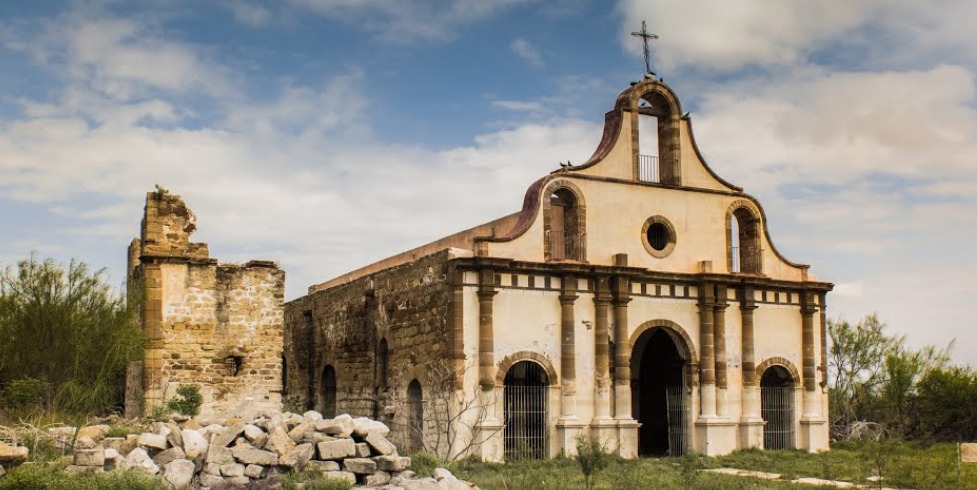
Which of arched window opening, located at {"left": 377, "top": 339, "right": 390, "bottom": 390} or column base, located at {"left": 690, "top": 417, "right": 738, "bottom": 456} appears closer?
column base, located at {"left": 690, "top": 417, "right": 738, "bottom": 456}

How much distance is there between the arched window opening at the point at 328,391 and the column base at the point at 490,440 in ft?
29.7

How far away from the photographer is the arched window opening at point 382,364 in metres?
26.8

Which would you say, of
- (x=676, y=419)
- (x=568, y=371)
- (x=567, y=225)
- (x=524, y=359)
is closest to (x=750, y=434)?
(x=676, y=419)

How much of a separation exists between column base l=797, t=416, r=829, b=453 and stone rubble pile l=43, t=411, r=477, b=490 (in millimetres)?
13502

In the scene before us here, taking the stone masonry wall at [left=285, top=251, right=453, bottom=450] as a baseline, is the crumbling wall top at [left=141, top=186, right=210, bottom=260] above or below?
above

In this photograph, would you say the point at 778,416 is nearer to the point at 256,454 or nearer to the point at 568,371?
the point at 568,371

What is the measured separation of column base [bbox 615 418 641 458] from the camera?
2436cm

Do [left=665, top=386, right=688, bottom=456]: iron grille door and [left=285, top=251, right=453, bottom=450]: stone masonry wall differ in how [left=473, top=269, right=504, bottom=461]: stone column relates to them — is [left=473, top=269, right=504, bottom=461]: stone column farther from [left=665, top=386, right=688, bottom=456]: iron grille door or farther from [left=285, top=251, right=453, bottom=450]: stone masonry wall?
[left=665, top=386, right=688, bottom=456]: iron grille door

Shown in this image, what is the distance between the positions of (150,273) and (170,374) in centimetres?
227

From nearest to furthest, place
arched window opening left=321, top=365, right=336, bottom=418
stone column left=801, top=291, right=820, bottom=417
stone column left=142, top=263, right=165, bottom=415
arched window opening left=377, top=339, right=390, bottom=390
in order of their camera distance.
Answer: stone column left=142, top=263, right=165, bottom=415, arched window opening left=377, top=339, right=390, bottom=390, stone column left=801, top=291, right=820, bottom=417, arched window opening left=321, top=365, right=336, bottom=418

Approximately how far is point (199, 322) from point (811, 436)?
15757 mm

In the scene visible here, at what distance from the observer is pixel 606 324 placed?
2473 cm

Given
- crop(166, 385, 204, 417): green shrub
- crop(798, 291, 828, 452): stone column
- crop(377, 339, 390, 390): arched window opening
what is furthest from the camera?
crop(798, 291, 828, 452): stone column

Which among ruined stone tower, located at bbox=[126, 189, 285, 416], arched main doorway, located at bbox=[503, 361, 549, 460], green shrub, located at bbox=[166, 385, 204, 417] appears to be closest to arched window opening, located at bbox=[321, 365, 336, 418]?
ruined stone tower, located at bbox=[126, 189, 285, 416]
